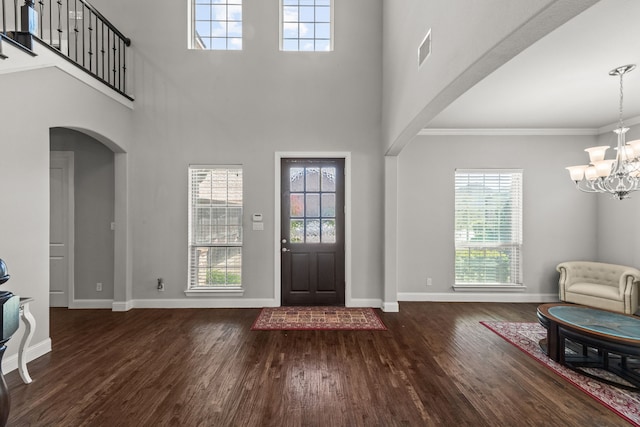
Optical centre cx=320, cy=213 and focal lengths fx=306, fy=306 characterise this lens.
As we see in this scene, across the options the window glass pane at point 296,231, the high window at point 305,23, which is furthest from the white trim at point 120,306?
the high window at point 305,23

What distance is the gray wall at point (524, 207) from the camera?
507cm

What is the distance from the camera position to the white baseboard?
276cm

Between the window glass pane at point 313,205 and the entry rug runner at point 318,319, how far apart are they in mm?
1442

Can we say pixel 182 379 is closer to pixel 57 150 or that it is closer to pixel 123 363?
pixel 123 363

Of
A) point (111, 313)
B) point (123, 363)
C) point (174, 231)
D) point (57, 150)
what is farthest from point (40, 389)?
point (57, 150)

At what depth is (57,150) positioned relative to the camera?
468cm

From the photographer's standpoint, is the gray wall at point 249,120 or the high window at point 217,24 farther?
the high window at point 217,24

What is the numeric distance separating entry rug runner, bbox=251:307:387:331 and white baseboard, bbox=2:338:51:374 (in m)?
2.13

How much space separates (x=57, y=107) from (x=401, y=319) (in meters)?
4.84

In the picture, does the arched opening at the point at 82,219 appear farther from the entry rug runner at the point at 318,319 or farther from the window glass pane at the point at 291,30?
the window glass pane at the point at 291,30

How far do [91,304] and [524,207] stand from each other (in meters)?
7.08

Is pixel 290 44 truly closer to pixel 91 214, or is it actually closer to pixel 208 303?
pixel 91 214

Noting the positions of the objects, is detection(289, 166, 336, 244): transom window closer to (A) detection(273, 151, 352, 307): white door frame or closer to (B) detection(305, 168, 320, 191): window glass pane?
(B) detection(305, 168, 320, 191): window glass pane

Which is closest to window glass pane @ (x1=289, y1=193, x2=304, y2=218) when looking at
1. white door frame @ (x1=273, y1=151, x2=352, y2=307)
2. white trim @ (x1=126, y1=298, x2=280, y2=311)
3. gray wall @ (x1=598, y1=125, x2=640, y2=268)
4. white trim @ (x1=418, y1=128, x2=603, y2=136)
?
white door frame @ (x1=273, y1=151, x2=352, y2=307)
